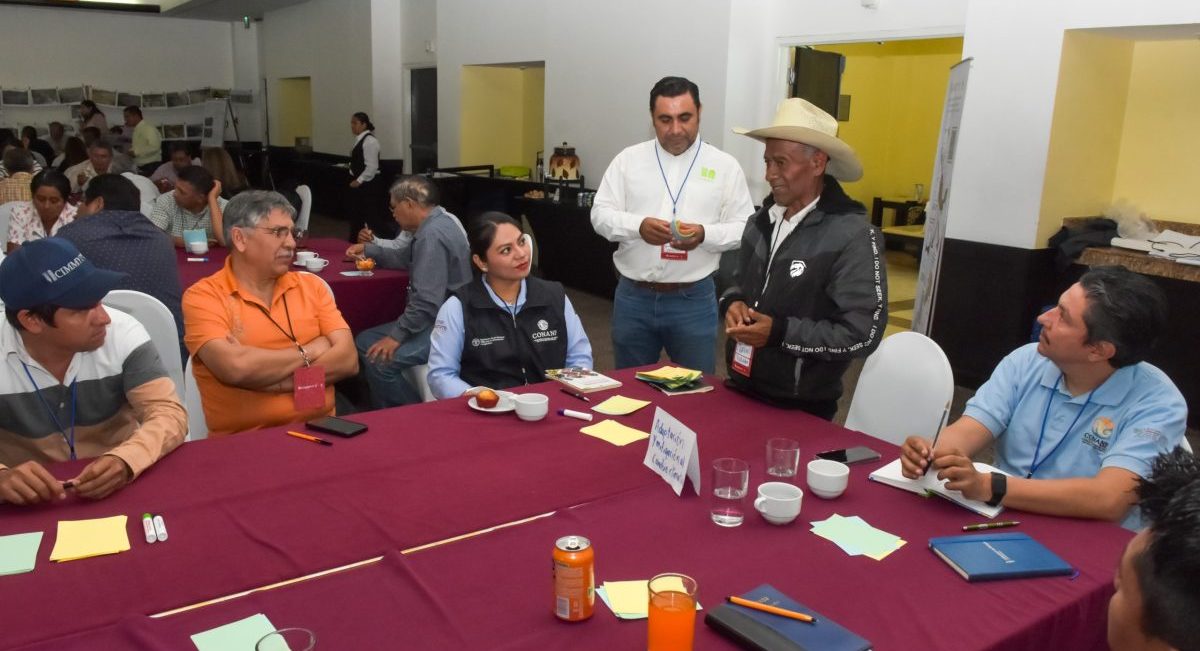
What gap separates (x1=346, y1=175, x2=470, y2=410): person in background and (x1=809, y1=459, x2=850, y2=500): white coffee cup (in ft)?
6.99

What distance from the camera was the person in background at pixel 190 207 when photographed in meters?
5.08

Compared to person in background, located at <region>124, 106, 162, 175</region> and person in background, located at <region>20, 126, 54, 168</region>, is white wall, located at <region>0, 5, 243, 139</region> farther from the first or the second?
person in background, located at <region>124, 106, 162, 175</region>

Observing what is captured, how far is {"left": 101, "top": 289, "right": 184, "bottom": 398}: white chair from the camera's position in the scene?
9.39 ft

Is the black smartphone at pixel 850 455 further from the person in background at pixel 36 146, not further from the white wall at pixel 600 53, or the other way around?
the person in background at pixel 36 146

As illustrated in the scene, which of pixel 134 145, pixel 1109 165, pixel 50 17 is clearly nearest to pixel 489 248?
pixel 1109 165

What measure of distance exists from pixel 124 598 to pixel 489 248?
5.35 feet

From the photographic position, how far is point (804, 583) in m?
1.53

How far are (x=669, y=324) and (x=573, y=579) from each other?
2.10 meters

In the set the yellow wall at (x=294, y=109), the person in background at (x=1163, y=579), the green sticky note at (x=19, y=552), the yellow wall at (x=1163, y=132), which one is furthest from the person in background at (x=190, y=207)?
the yellow wall at (x=294, y=109)

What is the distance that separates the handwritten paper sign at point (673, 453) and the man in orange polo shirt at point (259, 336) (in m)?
1.23

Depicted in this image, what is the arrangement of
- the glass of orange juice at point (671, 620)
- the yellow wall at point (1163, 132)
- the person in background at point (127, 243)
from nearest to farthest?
the glass of orange juice at point (671, 620)
the person in background at point (127, 243)
the yellow wall at point (1163, 132)

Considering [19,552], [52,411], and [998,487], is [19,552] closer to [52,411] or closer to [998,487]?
[52,411]

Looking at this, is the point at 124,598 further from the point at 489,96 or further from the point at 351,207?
the point at 351,207

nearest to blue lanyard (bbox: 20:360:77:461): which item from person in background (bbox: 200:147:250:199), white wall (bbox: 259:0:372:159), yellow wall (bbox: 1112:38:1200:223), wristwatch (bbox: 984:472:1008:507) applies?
wristwatch (bbox: 984:472:1008:507)
